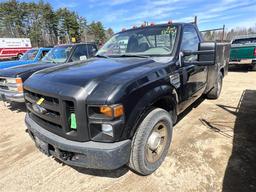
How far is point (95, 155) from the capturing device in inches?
80.6

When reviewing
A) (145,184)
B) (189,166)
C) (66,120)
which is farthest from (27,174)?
(189,166)

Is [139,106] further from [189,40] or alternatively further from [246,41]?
[246,41]

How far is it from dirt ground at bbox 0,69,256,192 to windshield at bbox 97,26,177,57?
1665 millimetres

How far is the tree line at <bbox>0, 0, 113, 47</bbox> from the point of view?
43562 millimetres

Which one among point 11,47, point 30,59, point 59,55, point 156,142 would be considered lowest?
point 156,142

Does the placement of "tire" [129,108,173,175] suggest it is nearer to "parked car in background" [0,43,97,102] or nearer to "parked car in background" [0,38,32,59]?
"parked car in background" [0,43,97,102]

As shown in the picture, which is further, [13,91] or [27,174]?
[13,91]

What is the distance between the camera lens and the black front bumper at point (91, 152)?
204 cm

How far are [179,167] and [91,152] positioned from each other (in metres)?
1.44

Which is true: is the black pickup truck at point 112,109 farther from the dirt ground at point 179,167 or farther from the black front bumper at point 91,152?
the dirt ground at point 179,167

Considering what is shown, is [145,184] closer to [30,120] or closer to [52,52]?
[30,120]

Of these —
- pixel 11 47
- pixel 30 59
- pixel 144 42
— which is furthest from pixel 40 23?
pixel 144 42

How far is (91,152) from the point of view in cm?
204

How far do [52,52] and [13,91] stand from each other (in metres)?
2.30
